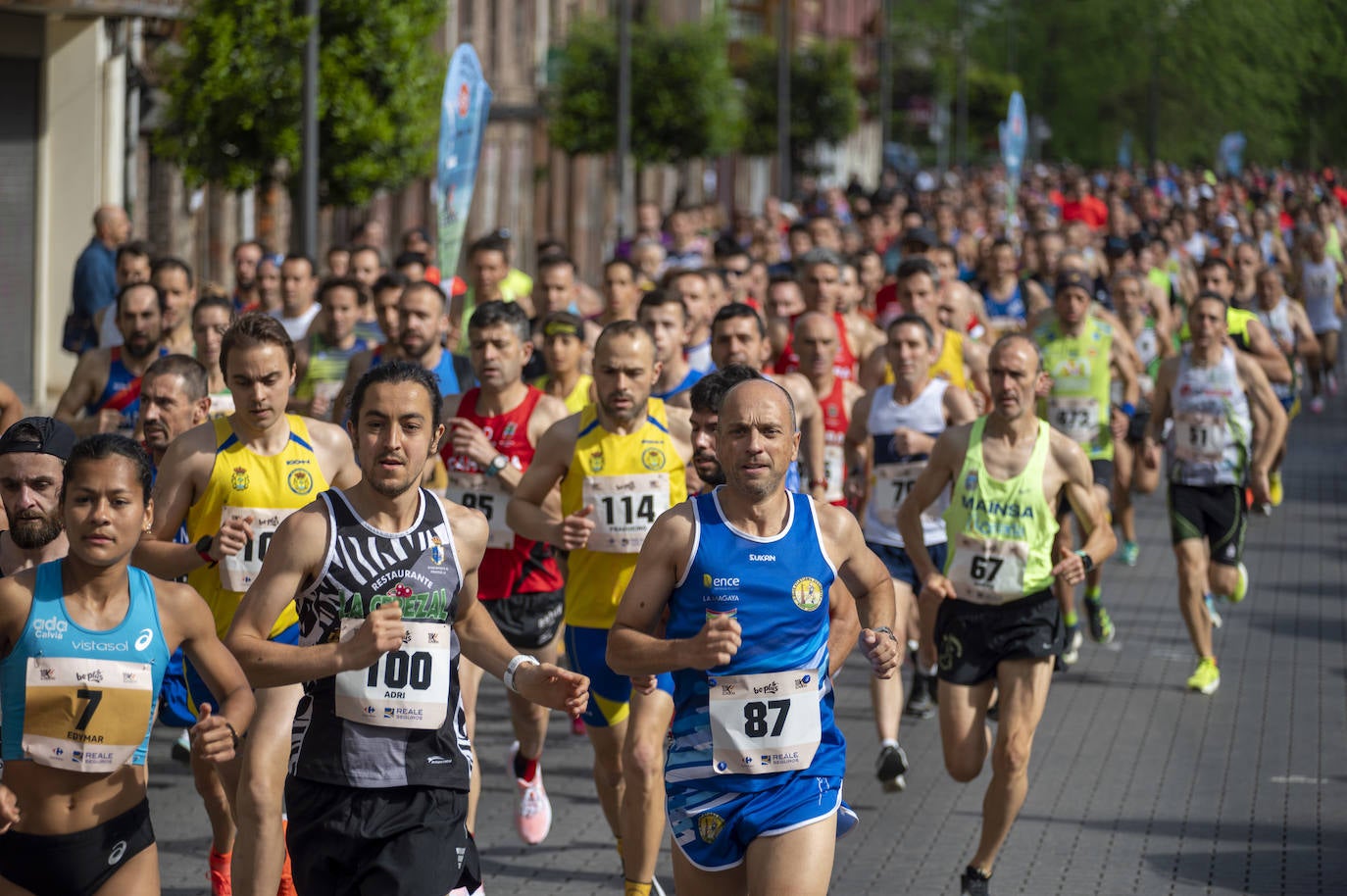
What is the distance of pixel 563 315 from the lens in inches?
369

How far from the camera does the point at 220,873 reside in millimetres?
7055

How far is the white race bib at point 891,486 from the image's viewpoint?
10062 millimetres

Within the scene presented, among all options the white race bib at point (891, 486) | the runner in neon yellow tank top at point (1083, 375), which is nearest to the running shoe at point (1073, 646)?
the runner in neon yellow tank top at point (1083, 375)

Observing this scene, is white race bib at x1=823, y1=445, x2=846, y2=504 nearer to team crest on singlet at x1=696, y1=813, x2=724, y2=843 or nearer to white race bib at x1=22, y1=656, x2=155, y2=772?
team crest on singlet at x1=696, y1=813, x2=724, y2=843

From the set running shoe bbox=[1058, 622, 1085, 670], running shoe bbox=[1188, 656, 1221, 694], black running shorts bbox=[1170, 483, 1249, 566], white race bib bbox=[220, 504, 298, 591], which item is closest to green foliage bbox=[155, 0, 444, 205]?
running shoe bbox=[1058, 622, 1085, 670]

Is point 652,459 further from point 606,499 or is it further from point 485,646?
point 485,646

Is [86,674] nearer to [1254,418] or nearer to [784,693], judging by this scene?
[784,693]

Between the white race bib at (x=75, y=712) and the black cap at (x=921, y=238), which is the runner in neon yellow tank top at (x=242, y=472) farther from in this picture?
the black cap at (x=921, y=238)

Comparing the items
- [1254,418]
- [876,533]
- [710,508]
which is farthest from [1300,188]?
[710,508]

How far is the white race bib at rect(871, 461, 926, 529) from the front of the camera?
396 inches

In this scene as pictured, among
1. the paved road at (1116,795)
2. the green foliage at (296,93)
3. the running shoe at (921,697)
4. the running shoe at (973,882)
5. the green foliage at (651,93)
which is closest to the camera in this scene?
the running shoe at (973,882)

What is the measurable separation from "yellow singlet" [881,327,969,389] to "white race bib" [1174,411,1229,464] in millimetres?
1306

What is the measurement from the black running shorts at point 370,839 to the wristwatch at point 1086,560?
3201mm

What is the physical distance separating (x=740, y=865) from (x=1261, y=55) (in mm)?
17889
